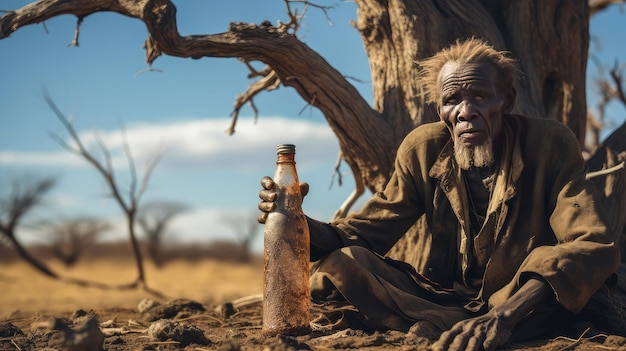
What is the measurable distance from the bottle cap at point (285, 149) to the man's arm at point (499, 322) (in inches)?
46.6

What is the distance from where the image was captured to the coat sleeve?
148 inches

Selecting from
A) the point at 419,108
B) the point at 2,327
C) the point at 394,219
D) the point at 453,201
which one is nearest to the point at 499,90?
the point at 453,201

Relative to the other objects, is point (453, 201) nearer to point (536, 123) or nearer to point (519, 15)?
point (536, 123)

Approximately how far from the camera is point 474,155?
418 centimetres

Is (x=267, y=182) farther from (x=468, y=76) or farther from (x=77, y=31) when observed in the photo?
(x=77, y=31)

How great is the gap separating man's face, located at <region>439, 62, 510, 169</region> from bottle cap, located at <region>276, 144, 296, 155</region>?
969mm

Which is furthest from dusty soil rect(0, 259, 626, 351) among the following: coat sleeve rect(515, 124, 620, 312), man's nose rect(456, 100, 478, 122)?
man's nose rect(456, 100, 478, 122)

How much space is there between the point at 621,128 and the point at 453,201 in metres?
2.74

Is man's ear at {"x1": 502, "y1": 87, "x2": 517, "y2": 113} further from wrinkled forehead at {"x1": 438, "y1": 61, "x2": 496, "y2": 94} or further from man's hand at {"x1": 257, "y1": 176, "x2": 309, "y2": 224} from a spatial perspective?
man's hand at {"x1": 257, "y1": 176, "x2": 309, "y2": 224}

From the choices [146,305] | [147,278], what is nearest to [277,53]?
[146,305]

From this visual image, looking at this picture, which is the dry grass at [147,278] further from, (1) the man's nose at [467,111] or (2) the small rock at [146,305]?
(1) the man's nose at [467,111]

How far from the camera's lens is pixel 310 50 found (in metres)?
5.88

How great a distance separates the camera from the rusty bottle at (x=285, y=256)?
3.86 metres

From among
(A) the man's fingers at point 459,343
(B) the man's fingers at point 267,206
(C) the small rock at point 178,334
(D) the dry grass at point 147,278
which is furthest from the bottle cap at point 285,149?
(D) the dry grass at point 147,278
